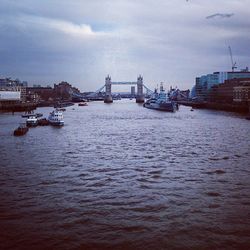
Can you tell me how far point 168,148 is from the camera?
79.4 feet

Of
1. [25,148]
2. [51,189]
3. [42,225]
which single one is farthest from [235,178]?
[25,148]

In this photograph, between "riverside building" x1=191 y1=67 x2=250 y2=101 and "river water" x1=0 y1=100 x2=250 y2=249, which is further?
"riverside building" x1=191 y1=67 x2=250 y2=101

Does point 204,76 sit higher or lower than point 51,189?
higher

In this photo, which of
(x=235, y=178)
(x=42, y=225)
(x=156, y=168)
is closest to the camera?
(x=42, y=225)

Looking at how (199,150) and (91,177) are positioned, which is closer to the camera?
(91,177)

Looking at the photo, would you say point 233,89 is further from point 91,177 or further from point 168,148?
point 91,177

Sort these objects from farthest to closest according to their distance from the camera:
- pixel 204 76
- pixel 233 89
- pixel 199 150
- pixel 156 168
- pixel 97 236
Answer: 1. pixel 204 76
2. pixel 233 89
3. pixel 199 150
4. pixel 156 168
5. pixel 97 236

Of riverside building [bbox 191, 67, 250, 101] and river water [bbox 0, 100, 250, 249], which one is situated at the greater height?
riverside building [bbox 191, 67, 250, 101]

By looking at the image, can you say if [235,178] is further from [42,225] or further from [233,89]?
[233,89]

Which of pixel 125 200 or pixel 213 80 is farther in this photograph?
pixel 213 80

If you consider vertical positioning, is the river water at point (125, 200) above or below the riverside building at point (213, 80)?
below

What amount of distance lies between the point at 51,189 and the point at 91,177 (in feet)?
7.56

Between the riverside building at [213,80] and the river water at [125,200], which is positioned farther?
the riverside building at [213,80]

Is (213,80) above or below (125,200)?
above
